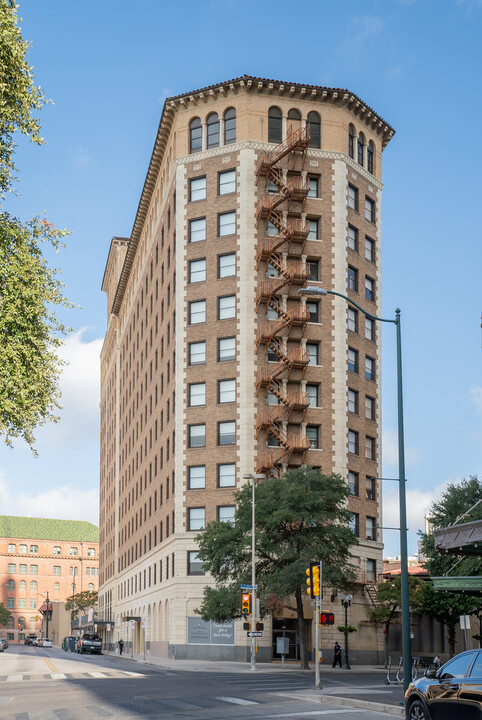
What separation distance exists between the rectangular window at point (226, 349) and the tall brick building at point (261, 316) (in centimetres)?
16

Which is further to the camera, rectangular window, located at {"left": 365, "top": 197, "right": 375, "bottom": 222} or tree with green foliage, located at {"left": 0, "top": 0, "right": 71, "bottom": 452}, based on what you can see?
rectangular window, located at {"left": 365, "top": 197, "right": 375, "bottom": 222}

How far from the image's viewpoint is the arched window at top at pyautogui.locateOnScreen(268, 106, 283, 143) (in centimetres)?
6712

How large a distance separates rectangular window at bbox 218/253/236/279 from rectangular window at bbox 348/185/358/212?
33.8ft

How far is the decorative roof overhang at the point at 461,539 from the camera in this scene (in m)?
22.2

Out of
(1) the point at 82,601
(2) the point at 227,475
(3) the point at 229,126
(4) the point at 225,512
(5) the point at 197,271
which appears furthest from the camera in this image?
(1) the point at 82,601

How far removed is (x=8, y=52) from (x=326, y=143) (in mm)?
45587

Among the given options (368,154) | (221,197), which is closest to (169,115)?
(221,197)

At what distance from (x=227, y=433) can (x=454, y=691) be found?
48404 millimetres

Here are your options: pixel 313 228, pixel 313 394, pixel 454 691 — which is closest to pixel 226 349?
pixel 313 394

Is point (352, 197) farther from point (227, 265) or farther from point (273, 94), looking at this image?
point (227, 265)

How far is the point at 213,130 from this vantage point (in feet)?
225

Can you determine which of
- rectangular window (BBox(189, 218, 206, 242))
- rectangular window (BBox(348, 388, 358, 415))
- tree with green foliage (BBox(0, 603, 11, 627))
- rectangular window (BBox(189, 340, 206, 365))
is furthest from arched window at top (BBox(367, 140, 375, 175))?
tree with green foliage (BBox(0, 603, 11, 627))

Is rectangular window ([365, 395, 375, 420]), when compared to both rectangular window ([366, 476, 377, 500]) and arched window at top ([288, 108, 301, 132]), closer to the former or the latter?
rectangular window ([366, 476, 377, 500])

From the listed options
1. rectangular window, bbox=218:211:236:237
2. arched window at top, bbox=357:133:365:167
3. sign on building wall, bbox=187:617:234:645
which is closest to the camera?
sign on building wall, bbox=187:617:234:645
